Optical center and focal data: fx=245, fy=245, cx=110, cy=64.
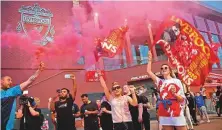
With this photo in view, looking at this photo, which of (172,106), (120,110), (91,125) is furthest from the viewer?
(91,125)

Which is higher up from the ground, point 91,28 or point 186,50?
point 91,28

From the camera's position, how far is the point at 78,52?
16.4 meters

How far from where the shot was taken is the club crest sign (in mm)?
17500

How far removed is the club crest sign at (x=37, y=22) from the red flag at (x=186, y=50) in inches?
532

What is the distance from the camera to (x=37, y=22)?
18141 millimetres

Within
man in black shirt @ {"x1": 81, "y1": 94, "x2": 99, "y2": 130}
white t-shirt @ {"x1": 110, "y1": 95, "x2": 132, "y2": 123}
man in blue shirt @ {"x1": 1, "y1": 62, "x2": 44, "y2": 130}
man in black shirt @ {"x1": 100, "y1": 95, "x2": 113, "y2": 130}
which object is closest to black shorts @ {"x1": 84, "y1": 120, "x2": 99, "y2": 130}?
man in black shirt @ {"x1": 81, "y1": 94, "x2": 99, "y2": 130}

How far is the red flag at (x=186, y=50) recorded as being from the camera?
15.8 ft

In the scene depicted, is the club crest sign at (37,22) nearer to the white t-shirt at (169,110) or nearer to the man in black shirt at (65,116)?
the man in black shirt at (65,116)

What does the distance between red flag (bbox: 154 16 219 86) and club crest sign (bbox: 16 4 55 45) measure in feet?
44.3

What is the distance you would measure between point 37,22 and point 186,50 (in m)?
15.1

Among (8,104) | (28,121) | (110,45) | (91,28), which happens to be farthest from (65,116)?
(91,28)

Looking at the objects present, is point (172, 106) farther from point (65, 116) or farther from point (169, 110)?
point (65, 116)

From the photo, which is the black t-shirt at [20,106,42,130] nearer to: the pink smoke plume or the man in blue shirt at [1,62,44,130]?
the man in blue shirt at [1,62,44,130]

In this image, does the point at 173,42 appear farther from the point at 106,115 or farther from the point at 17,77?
the point at 17,77
